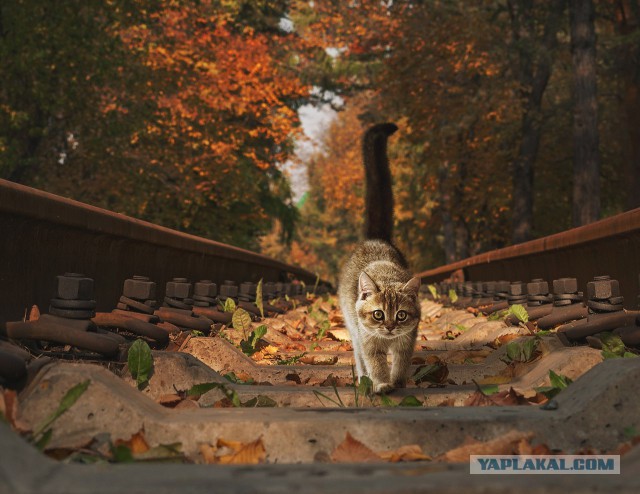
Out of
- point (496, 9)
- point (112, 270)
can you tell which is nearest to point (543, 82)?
point (496, 9)

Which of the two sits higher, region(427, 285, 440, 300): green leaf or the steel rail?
region(427, 285, 440, 300): green leaf

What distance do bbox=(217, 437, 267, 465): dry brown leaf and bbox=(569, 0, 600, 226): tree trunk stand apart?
16.4 metres

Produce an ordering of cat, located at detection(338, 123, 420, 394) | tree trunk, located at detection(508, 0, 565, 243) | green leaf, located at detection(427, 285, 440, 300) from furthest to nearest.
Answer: tree trunk, located at detection(508, 0, 565, 243) → green leaf, located at detection(427, 285, 440, 300) → cat, located at detection(338, 123, 420, 394)

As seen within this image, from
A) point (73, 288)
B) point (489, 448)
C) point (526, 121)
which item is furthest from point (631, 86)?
point (489, 448)

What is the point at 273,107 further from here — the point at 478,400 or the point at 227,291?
the point at 478,400

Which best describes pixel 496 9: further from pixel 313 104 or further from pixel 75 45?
pixel 313 104

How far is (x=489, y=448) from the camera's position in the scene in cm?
270

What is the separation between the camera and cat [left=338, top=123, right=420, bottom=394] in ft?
16.6

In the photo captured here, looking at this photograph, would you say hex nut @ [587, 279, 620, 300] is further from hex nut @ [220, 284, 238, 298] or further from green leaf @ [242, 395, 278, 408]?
hex nut @ [220, 284, 238, 298]

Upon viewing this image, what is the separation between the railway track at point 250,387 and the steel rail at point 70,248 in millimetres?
16

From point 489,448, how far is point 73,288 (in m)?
2.31

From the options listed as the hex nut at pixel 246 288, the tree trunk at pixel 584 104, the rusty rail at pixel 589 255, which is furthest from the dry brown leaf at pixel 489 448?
the tree trunk at pixel 584 104

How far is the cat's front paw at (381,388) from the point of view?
14.4 ft

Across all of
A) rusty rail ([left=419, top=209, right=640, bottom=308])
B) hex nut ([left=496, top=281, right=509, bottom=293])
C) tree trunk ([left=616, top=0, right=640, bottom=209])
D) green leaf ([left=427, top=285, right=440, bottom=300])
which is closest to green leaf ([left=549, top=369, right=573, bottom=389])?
rusty rail ([left=419, top=209, right=640, bottom=308])
